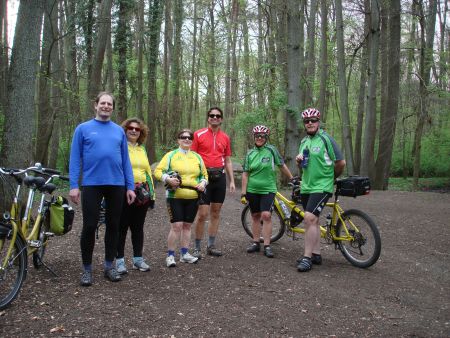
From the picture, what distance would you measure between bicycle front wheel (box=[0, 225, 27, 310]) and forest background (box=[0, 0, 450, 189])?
2.44 metres

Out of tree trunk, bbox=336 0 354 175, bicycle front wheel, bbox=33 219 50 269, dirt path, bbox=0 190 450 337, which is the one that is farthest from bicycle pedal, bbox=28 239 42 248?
tree trunk, bbox=336 0 354 175

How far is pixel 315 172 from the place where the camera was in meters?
5.41

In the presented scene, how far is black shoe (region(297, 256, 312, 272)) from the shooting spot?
526 cm

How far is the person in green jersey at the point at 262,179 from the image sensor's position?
19.5 feet

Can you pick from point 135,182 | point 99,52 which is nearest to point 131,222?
point 135,182

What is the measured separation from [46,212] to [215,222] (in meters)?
2.25

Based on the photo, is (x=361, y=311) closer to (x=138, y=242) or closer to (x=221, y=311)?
(x=221, y=311)

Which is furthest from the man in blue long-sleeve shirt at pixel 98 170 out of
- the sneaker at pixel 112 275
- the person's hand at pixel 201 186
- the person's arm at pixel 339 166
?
the person's arm at pixel 339 166

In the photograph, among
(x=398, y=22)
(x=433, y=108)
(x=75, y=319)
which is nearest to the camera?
(x=75, y=319)

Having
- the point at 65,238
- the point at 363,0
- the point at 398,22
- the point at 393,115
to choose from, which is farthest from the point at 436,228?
the point at 363,0

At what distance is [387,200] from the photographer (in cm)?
1242

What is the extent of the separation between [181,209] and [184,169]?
19.4 inches

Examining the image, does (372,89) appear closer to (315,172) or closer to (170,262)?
(315,172)

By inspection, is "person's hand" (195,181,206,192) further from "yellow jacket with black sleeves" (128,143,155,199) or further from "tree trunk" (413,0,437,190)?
"tree trunk" (413,0,437,190)
